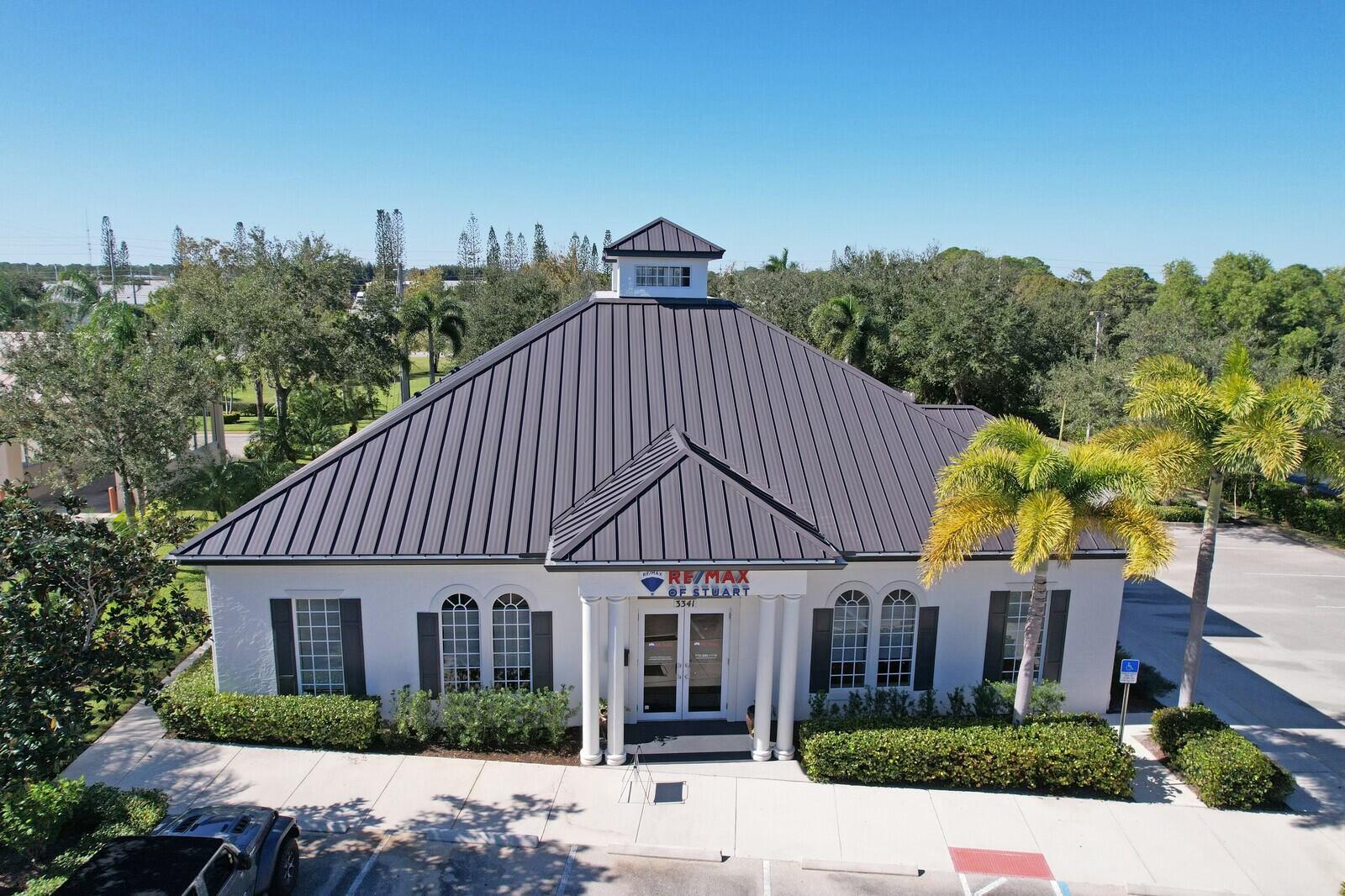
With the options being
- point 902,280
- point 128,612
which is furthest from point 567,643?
point 902,280

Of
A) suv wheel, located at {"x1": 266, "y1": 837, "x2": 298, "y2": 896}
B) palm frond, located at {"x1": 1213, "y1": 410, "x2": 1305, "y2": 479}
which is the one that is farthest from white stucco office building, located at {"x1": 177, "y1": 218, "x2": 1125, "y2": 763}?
suv wheel, located at {"x1": 266, "y1": 837, "x2": 298, "y2": 896}

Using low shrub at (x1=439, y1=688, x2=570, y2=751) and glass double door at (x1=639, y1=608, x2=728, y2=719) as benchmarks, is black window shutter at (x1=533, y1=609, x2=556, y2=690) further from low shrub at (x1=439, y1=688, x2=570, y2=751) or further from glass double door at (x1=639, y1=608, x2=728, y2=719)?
glass double door at (x1=639, y1=608, x2=728, y2=719)

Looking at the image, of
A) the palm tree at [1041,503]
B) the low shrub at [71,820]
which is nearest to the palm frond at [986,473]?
the palm tree at [1041,503]

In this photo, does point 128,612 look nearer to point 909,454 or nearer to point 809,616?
point 809,616

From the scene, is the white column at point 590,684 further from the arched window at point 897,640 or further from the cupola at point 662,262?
the cupola at point 662,262

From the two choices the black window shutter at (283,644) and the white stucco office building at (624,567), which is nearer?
the white stucco office building at (624,567)

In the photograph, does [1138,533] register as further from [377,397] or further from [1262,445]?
[377,397]

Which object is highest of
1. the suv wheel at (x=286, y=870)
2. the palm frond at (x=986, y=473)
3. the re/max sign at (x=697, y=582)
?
the palm frond at (x=986, y=473)
